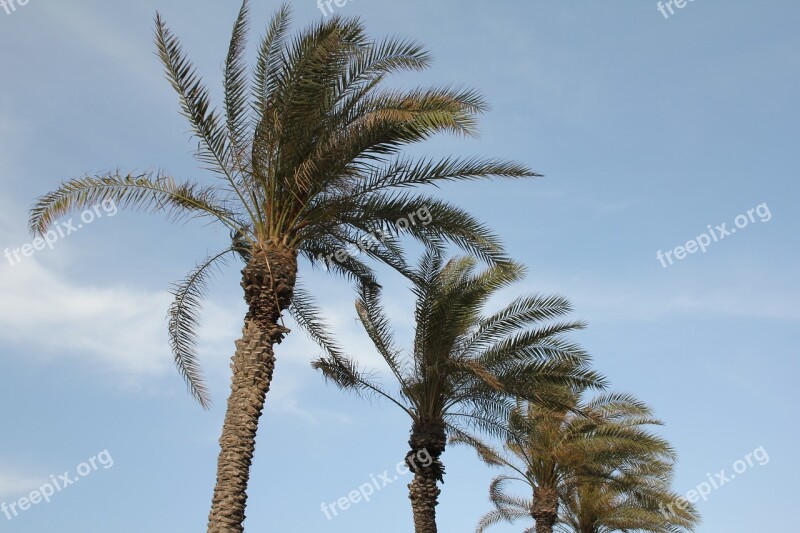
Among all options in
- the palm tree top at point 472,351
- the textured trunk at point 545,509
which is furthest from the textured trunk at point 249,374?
the textured trunk at point 545,509

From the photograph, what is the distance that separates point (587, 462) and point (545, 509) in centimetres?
229

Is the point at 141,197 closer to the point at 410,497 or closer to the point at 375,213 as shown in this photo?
the point at 375,213

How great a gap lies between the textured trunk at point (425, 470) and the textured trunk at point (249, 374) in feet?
24.6

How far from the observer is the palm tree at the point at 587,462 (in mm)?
22969

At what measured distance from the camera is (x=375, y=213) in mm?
12906

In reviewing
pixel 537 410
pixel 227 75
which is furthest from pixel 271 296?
pixel 537 410

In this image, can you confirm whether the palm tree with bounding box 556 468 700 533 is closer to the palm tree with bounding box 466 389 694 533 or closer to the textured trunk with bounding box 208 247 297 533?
the palm tree with bounding box 466 389 694 533

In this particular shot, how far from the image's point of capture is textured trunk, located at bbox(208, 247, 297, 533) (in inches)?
436

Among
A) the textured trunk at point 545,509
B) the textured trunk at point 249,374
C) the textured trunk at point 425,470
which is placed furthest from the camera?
the textured trunk at point 545,509

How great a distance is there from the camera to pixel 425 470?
18828 millimetres

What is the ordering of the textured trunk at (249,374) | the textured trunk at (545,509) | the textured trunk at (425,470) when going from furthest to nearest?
the textured trunk at (545,509) → the textured trunk at (425,470) → the textured trunk at (249,374)

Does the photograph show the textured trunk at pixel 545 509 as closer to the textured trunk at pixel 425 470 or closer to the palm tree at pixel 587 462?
the palm tree at pixel 587 462

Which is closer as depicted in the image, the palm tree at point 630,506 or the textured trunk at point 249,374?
the textured trunk at point 249,374

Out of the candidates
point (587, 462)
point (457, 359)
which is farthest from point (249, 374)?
point (587, 462)
